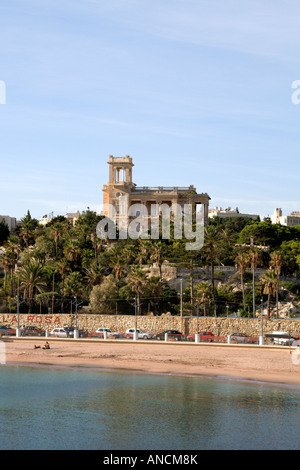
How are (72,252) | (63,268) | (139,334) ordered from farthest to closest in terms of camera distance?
(72,252) < (63,268) < (139,334)

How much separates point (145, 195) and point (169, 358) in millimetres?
86875

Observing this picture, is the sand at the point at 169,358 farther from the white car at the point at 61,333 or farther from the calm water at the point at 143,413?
the white car at the point at 61,333

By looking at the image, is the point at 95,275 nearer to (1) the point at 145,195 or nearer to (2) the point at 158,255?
(2) the point at 158,255

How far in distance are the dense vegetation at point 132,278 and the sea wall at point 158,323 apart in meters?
3.00

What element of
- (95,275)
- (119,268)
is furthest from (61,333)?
(119,268)

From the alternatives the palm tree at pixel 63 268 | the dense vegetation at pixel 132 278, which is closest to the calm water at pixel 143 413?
the dense vegetation at pixel 132 278

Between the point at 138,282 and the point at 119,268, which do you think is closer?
the point at 138,282

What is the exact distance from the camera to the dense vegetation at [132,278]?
9262 centimetres

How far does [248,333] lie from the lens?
82.6 metres

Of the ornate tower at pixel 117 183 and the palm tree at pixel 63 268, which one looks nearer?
the palm tree at pixel 63 268

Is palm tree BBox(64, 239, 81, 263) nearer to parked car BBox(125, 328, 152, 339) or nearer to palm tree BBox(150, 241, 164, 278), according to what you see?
palm tree BBox(150, 241, 164, 278)
